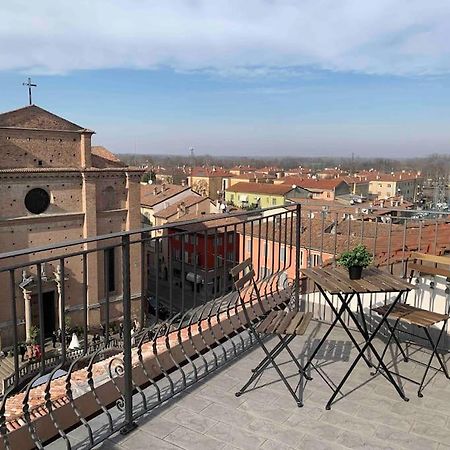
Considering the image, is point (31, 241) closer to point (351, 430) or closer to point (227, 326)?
point (227, 326)

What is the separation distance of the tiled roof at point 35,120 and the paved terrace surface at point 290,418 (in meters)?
21.8

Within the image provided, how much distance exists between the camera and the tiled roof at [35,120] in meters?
21.7

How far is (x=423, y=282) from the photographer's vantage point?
486 cm

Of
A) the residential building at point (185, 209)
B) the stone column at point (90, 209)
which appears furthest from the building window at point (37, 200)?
the residential building at point (185, 209)

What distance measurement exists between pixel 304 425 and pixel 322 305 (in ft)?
8.52

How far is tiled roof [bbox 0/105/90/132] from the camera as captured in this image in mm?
21672

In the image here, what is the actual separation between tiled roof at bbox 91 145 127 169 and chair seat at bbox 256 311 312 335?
23294 mm

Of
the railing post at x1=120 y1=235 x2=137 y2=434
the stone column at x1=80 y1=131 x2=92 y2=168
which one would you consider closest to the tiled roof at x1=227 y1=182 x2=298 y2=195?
the stone column at x1=80 y1=131 x2=92 y2=168

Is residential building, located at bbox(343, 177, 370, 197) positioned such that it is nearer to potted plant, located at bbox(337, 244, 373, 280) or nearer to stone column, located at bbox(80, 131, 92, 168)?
stone column, located at bbox(80, 131, 92, 168)

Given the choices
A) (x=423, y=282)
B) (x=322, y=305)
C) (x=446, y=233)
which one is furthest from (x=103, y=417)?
(x=446, y=233)

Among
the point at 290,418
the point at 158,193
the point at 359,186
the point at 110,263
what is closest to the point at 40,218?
the point at 110,263

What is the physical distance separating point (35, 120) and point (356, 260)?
896 inches

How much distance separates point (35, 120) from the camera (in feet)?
74.3

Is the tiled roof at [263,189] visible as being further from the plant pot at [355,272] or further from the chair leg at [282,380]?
the chair leg at [282,380]
